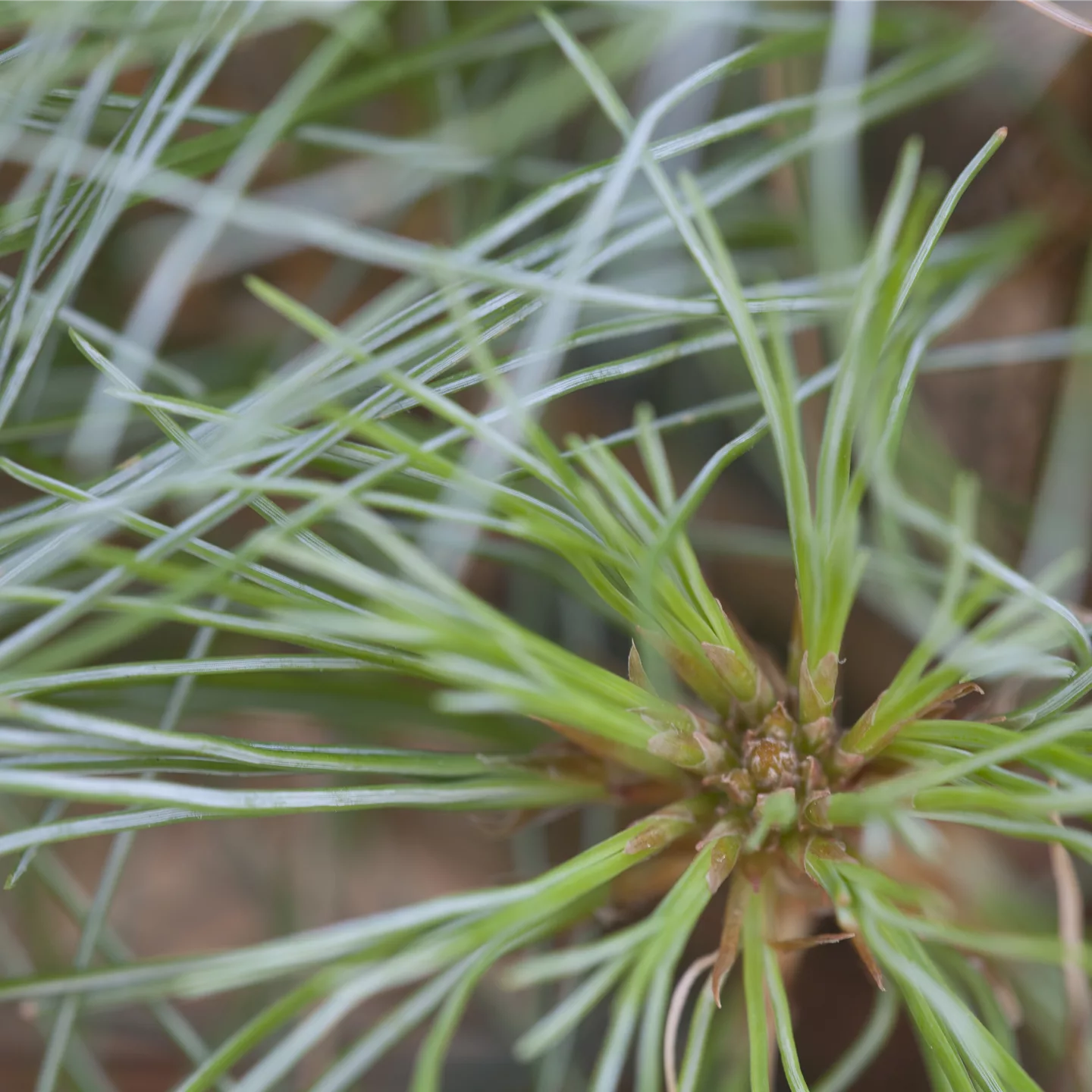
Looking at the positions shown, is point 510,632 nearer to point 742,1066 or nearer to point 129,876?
point 742,1066

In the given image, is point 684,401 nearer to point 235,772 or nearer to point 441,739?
point 441,739

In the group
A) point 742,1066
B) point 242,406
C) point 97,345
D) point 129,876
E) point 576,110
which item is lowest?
point 742,1066

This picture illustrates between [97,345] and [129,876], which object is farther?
[129,876]

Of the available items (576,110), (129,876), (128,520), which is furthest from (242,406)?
(129,876)

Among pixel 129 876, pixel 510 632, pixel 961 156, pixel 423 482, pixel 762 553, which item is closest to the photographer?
pixel 510 632

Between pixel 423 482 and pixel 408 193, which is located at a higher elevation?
pixel 408 193

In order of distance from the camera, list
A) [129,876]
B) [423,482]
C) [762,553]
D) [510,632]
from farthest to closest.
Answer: [129,876], [762,553], [423,482], [510,632]
